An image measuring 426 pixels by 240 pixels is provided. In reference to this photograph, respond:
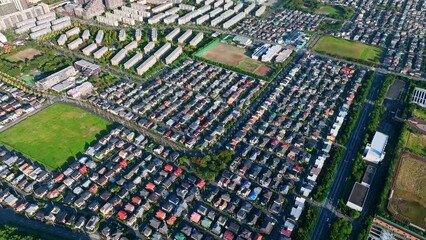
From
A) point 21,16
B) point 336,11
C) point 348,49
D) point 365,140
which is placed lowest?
point 365,140

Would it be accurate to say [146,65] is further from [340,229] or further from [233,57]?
[340,229]

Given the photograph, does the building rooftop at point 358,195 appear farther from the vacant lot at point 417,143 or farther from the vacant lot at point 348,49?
the vacant lot at point 348,49

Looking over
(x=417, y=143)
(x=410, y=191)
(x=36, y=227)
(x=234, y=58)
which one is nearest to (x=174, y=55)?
(x=234, y=58)

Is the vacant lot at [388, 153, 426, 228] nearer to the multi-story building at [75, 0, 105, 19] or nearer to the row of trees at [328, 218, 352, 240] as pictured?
the row of trees at [328, 218, 352, 240]

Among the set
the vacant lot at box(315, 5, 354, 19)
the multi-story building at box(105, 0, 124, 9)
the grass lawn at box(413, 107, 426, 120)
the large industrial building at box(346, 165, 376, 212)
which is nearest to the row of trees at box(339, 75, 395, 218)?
the large industrial building at box(346, 165, 376, 212)

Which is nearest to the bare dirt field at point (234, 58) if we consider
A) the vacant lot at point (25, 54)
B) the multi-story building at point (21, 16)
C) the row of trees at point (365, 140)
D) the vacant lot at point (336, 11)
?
the row of trees at point (365, 140)
